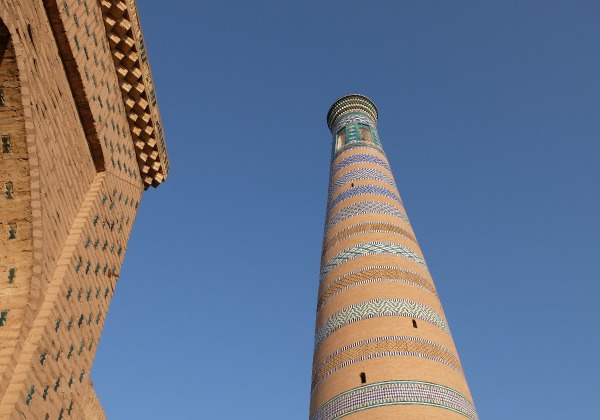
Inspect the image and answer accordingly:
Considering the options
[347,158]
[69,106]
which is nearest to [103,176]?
[69,106]

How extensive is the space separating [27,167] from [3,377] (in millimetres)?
1100

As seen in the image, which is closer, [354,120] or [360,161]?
[360,161]

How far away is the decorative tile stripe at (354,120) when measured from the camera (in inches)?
440

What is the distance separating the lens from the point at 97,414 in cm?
398

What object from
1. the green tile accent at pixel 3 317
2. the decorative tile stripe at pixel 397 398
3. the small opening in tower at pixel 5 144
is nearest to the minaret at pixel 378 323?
the decorative tile stripe at pixel 397 398

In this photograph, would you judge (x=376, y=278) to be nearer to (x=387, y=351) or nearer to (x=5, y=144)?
(x=387, y=351)

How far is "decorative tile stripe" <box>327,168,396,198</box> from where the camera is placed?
9172mm

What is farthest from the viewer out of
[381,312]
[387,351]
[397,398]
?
[381,312]

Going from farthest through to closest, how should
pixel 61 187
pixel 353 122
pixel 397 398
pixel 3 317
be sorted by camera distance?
pixel 353 122
pixel 397 398
pixel 61 187
pixel 3 317

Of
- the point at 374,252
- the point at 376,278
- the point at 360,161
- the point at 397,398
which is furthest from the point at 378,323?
the point at 360,161

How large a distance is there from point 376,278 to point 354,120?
5028 mm

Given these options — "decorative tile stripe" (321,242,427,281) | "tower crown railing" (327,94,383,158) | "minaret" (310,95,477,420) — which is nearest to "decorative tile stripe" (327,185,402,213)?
"minaret" (310,95,477,420)

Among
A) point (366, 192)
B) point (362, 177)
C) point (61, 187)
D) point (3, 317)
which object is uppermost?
point (362, 177)

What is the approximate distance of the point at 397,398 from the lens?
214 inches
